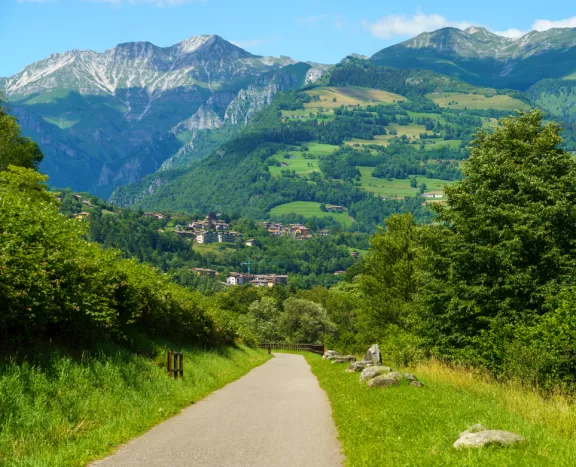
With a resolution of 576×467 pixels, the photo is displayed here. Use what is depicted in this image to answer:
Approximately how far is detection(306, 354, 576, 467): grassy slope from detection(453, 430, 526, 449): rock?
19 centimetres

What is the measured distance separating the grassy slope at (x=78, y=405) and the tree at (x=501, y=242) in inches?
702

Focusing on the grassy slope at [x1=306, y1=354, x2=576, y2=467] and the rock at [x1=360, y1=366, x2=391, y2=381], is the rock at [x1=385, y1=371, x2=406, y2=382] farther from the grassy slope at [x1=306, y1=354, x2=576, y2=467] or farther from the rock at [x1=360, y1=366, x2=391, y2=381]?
the rock at [x1=360, y1=366, x2=391, y2=381]

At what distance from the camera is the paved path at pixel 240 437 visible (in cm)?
1172

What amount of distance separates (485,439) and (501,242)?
80.2 ft

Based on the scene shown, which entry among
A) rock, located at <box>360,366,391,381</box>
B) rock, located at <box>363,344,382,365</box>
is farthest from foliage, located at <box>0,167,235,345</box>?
rock, located at <box>363,344,382,365</box>

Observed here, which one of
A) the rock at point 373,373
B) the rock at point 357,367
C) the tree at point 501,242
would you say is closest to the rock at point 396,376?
the rock at point 373,373

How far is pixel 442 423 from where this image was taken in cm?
1370

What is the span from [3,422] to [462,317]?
95.4 ft

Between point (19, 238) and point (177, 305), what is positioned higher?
point (19, 238)

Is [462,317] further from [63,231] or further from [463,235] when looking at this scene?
[63,231]

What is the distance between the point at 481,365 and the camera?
3044 centimetres

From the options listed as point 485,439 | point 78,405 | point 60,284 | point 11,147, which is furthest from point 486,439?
point 11,147

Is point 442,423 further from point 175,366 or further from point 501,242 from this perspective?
point 501,242

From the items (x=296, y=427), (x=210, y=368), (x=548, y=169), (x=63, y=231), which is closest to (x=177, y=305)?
(x=210, y=368)
